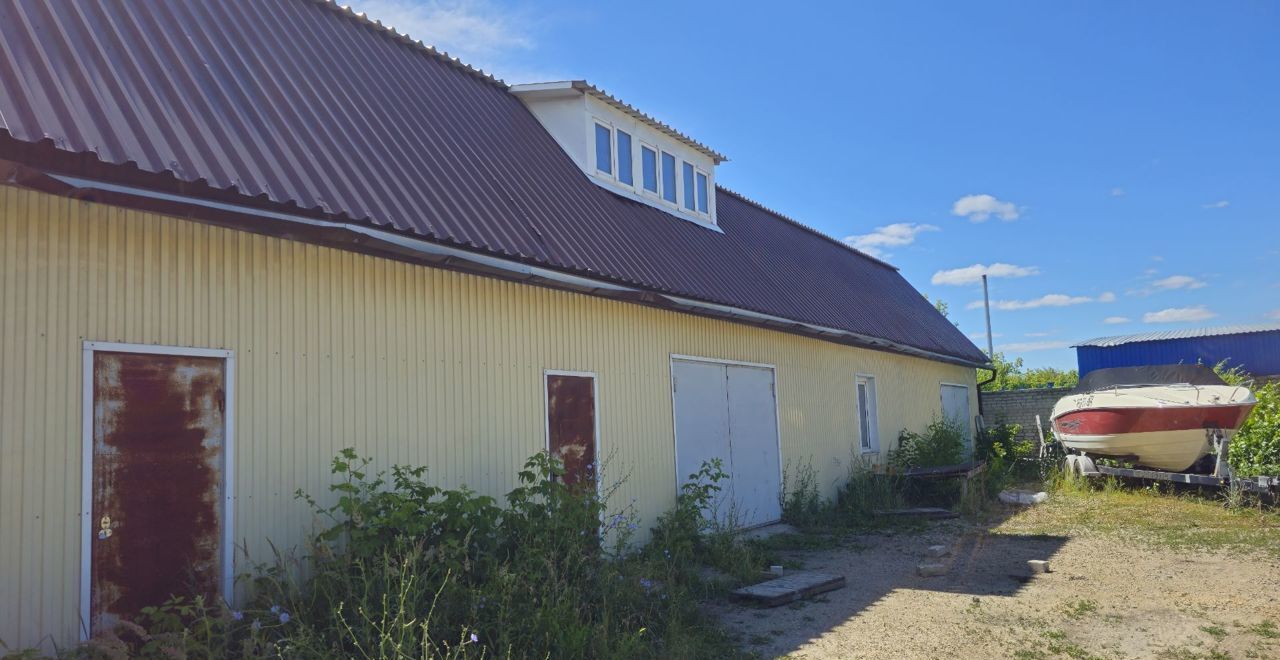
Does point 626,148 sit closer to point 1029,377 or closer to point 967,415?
point 967,415

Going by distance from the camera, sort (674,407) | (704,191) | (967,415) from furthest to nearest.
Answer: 1. (967,415)
2. (704,191)
3. (674,407)

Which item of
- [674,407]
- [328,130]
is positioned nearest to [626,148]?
[674,407]

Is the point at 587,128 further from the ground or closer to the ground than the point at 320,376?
further from the ground

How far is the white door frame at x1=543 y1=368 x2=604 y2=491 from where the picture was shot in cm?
868

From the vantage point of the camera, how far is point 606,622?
19.7 feet

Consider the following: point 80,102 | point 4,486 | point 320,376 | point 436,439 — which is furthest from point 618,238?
point 4,486

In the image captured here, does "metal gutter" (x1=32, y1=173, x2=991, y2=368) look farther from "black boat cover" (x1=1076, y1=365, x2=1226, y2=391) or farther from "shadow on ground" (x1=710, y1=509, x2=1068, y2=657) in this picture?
"black boat cover" (x1=1076, y1=365, x2=1226, y2=391)

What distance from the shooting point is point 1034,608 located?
24.8 ft

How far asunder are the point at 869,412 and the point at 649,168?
23.1 feet

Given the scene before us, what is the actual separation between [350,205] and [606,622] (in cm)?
355

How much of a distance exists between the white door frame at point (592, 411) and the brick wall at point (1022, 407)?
60.0 ft

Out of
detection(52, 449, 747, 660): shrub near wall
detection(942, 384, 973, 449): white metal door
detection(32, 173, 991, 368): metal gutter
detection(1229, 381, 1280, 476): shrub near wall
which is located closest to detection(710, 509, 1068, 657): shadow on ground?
detection(52, 449, 747, 660): shrub near wall

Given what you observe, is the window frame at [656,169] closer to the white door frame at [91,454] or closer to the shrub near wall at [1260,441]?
the white door frame at [91,454]

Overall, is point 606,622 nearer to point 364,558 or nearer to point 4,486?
point 364,558
